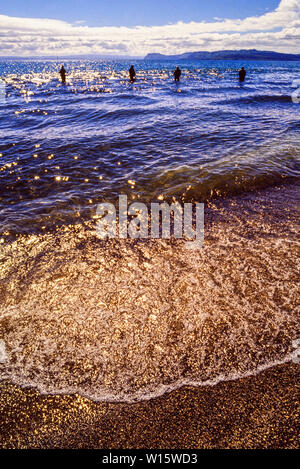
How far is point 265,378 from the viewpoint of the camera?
253cm

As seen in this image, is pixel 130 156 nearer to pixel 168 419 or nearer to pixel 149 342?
pixel 149 342

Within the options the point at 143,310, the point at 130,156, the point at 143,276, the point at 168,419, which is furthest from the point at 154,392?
the point at 130,156

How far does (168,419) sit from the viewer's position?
2.26m

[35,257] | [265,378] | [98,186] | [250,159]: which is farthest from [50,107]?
[265,378]

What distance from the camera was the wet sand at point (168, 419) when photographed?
6.95ft

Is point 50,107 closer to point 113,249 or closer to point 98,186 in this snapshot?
point 98,186

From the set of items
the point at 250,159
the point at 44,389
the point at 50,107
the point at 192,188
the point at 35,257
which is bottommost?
the point at 44,389

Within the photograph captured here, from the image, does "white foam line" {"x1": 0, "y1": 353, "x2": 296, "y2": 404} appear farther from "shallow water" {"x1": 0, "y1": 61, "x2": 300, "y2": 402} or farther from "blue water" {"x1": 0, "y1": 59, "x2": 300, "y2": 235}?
"blue water" {"x1": 0, "y1": 59, "x2": 300, "y2": 235}

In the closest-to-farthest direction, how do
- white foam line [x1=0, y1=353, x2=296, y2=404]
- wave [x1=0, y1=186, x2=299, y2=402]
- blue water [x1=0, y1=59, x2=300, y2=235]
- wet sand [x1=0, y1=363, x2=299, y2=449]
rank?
wet sand [x1=0, y1=363, x2=299, y2=449], white foam line [x1=0, y1=353, x2=296, y2=404], wave [x1=0, y1=186, x2=299, y2=402], blue water [x1=0, y1=59, x2=300, y2=235]

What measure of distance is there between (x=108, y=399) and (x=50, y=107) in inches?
781

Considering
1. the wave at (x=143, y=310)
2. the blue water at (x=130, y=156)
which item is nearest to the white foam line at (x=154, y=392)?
the wave at (x=143, y=310)

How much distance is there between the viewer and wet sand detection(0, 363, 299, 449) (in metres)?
2.12

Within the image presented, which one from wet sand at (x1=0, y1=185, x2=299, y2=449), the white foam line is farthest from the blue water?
the white foam line
